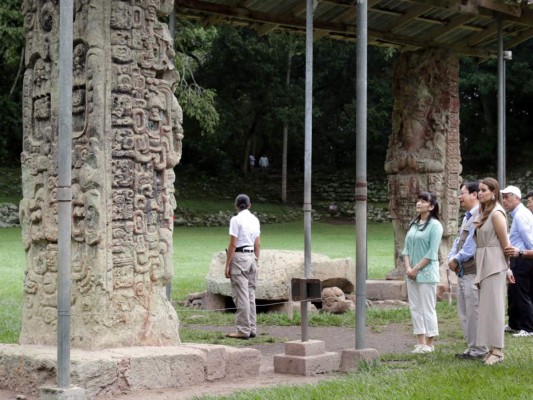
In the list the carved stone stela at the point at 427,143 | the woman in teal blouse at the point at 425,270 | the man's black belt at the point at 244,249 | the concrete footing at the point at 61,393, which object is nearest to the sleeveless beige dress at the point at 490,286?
the woman in teal blouse at the point at 425,270

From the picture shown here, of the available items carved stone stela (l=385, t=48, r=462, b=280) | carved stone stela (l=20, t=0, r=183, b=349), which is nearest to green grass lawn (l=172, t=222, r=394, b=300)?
carved stone stela (l=385, t=48, r=462, b=280)

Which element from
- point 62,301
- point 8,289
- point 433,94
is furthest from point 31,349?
point 433,94

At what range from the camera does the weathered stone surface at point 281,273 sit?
13.1m

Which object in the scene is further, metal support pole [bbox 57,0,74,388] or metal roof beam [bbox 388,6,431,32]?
metal roof beam [bbox 388,6,431,32]

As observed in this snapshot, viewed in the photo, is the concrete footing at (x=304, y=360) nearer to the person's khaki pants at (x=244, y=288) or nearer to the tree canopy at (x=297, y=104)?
the person's khaki pants at (x=244, y=288)

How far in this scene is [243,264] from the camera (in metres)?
11.0

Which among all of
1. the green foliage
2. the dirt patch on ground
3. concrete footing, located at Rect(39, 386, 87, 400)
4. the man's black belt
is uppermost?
the green foliage

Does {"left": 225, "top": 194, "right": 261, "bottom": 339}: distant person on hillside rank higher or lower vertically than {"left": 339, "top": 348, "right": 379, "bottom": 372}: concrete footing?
higher

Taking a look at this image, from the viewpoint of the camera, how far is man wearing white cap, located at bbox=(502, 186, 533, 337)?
10695mm

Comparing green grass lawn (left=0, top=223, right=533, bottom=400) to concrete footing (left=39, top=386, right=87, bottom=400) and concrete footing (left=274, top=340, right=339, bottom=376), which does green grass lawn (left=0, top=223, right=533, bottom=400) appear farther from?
concrete footing (left=39, top=386, right=87, bottom=400)

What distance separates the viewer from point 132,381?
7184 mm

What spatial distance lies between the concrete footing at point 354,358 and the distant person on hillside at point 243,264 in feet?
8.52

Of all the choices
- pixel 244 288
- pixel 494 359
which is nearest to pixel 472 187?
pixel 494 359

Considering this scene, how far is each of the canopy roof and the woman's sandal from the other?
6074mm
